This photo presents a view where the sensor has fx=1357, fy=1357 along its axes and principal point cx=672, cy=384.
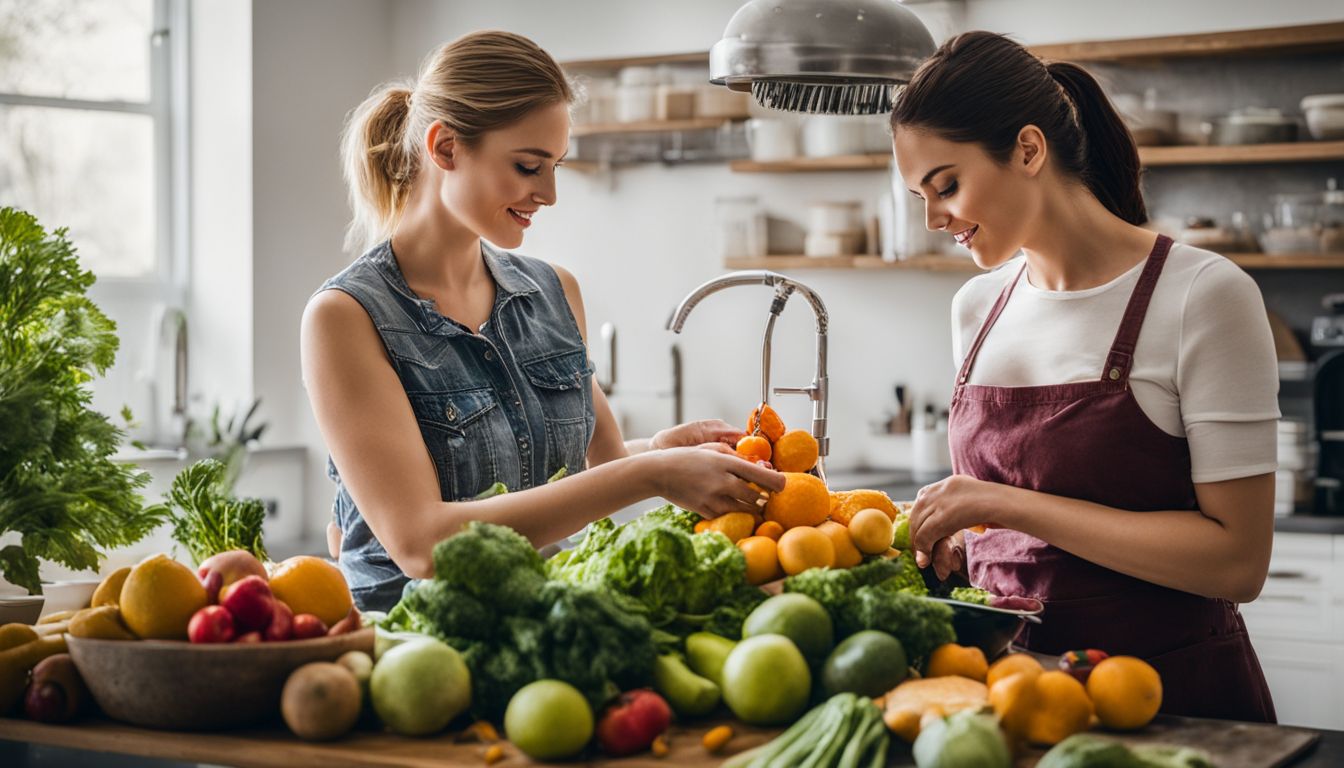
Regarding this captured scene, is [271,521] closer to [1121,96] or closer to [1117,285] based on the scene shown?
[1121,96]

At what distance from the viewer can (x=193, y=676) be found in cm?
135

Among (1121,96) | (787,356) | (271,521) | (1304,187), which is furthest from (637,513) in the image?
(1304,187)

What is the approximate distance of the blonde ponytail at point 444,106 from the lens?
1.93 meters

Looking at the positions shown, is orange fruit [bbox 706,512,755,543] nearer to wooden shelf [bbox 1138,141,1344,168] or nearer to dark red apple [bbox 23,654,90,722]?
dark red apple [bbox 23,654,90,722]

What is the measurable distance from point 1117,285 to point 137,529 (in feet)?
4.22

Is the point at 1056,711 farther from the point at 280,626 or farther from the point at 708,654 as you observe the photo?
the point at 280,626

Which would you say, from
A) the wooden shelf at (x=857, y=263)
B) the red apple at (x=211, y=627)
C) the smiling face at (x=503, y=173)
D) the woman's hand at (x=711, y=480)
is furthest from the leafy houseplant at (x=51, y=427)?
the wooden shelf at (x=857, y=263)

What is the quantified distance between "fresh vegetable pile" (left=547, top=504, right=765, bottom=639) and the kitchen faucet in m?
0.47

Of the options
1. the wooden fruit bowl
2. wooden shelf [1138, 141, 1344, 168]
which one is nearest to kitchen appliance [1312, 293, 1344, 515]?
wooden shelf [1138, 141, 1344, 168]

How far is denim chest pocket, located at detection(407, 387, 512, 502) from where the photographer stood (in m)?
1.92

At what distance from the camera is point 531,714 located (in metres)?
1.29

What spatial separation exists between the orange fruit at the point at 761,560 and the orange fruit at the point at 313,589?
1.52 feet

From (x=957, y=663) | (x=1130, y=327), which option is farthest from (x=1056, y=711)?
(x=1130, y=327)

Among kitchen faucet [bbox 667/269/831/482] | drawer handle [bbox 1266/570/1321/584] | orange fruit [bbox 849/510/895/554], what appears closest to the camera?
orange fruit [bbox 849/510/895/554]
